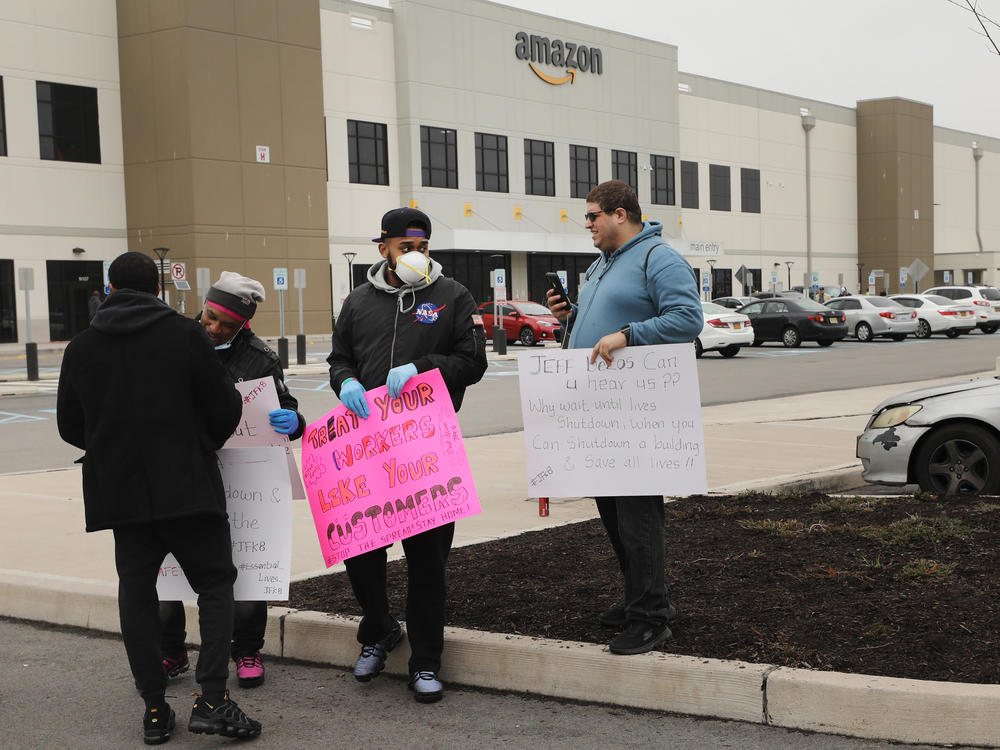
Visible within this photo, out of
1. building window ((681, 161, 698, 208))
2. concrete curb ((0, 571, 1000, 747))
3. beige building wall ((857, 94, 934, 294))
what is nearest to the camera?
concrete curb ((0, 571, 1000, 747))

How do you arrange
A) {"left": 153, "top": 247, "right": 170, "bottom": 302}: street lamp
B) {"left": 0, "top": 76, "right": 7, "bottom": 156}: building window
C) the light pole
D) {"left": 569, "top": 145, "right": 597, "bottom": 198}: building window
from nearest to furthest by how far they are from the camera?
{"left": 153, "top": 247, "right": 170, "bottom": 302}: street lamp, {"left": 0, "top": 76, "right": 7, "bottom": 156}: building window, {"left": 569, "top": 145, "right": 597, "bottom": 198}: building window, the light pole

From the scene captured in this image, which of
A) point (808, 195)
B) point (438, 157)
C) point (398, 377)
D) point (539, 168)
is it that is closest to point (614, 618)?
point (398, 377)

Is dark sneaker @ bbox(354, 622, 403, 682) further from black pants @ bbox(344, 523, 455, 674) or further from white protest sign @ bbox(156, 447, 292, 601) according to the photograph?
white protest sign @ bbox(156, 447, 292, 601)

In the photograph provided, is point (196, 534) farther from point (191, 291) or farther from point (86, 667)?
point (191, 291)

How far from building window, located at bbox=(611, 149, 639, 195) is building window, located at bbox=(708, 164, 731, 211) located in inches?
288

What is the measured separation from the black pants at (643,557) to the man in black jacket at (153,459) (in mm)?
1653

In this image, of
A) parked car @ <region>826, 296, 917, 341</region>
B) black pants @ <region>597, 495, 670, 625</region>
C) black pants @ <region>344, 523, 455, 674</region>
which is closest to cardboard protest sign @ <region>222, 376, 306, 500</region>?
black pants @ <region>344, 523, 455, 674</region>

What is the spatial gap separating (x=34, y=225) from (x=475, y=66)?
21.0 meters

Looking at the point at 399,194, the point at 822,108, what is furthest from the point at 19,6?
the point at 822,108

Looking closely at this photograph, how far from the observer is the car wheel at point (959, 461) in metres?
8.31

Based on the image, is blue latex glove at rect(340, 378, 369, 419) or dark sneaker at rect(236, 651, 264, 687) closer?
blue latex glove at rect(340, 378, 369, 419)

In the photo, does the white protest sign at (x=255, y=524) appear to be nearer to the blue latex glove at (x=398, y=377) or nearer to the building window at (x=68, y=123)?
the blue latex glove at (x=398, y=377)

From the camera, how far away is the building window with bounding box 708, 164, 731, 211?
6712cm

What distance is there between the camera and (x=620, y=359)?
5.21 metres
